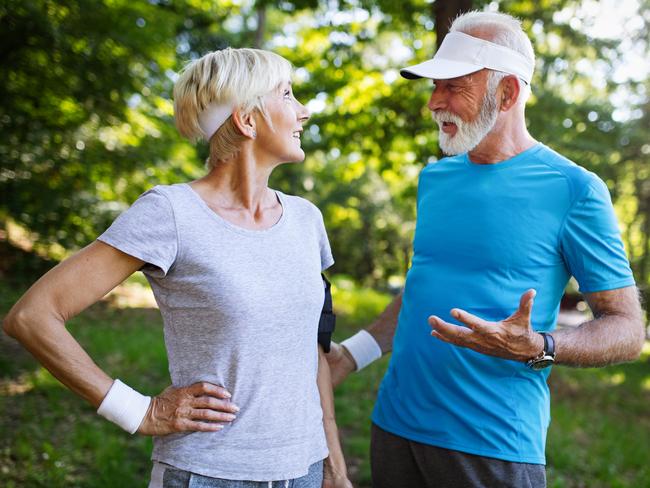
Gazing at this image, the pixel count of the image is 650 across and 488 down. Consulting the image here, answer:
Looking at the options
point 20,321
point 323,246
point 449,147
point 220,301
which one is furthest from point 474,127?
point 20,321

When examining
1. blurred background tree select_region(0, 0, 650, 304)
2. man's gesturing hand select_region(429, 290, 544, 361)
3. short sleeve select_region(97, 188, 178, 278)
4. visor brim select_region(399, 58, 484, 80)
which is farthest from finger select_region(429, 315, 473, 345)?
blurred background tree select_region(0, 0, 650, 304)

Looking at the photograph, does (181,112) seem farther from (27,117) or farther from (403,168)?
(403,168)

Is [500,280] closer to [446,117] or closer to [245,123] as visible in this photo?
[446,117]

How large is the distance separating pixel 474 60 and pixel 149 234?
1443 millimetres

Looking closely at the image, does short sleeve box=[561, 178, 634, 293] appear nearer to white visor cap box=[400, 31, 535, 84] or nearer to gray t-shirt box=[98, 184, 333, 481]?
white visor cap box=[400, 31, 535, 84]

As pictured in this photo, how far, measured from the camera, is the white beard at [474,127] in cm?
243

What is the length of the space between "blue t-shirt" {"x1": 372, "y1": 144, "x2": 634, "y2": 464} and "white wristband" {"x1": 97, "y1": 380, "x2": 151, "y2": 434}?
1.03m

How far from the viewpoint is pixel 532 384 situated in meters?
2.26

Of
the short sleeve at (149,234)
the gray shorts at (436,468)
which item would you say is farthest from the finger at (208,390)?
the gray shorts at (436,468)

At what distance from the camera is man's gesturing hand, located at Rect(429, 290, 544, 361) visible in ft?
A: 6.13

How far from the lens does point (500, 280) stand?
2.27m

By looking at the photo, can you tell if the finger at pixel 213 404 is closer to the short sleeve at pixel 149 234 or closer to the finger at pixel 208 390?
the finger at pixel 208 390

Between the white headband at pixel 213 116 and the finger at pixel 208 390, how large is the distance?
32.7 inches

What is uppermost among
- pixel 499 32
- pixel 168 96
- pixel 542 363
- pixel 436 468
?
pixel 499 32
